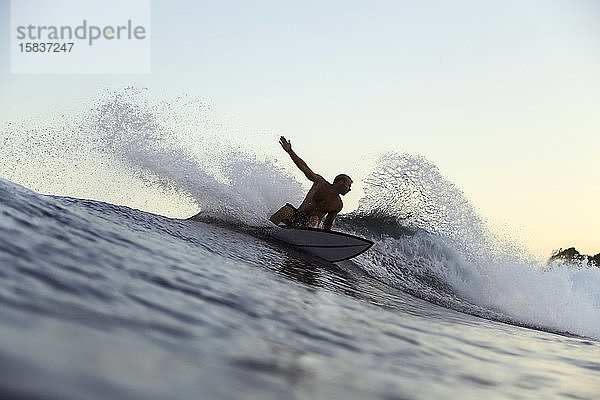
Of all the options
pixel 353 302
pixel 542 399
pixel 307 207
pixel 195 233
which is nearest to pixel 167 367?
pixel 542 399

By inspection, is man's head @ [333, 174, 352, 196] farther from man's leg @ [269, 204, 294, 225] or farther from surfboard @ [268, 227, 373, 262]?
surfboard @ [268, 227, 373, 262]

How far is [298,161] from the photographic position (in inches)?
288

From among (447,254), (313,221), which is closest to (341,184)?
(313,221)

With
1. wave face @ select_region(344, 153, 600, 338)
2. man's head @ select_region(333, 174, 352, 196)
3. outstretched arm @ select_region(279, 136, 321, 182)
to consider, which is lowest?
wave face @ select_region(344, 153, 600, 338)

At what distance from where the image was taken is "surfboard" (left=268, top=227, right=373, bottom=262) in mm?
6402

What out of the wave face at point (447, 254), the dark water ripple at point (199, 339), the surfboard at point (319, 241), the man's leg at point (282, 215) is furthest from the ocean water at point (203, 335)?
the wave face at point (447, 254)

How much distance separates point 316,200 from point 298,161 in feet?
2.05

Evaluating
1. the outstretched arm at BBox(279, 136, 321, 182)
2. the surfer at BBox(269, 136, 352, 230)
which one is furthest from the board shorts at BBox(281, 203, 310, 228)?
the outstretched arm at BBox(279, 136, 321, 182)

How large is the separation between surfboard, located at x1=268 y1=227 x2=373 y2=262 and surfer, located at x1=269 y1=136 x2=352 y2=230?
86 centimetres

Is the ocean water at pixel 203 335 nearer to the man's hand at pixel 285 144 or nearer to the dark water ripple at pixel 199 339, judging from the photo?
the dark water ripple at pixel 199 339

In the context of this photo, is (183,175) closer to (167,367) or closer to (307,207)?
(307,207)

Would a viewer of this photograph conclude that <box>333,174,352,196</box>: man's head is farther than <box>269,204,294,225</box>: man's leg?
No

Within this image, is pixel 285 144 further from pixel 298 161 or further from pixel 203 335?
pixel 203 335

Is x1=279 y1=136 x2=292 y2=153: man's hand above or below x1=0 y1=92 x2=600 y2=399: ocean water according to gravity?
above
